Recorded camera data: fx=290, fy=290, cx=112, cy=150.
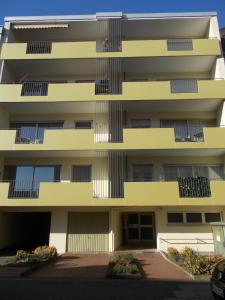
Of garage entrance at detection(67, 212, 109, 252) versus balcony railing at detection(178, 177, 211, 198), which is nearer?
balcony railing at detection(178, 177, 211, 198)

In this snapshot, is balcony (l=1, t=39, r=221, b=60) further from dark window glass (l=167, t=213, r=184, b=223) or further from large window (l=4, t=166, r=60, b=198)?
dark window glass (l=167, t=213, r=184, b=223)

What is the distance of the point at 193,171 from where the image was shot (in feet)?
63.2

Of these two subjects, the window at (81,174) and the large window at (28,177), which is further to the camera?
the window at (81,174)

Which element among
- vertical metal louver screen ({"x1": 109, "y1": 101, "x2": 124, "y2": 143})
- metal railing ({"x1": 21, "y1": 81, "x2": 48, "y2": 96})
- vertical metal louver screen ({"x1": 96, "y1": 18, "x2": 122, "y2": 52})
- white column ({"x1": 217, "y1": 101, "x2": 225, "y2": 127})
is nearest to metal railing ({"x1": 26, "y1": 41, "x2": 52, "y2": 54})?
metal railing ({"x1": 21, "y1": 81, "x2": 48, "y2": 96})

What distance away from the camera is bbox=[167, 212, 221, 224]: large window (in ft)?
60.1

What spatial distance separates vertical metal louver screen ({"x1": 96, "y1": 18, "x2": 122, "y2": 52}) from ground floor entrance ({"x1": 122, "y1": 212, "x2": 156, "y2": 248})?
11990 mm

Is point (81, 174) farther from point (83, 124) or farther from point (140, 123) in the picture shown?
point (140, 123)

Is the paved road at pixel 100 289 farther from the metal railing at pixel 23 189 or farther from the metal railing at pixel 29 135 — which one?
the metal railing at pixel 29 135

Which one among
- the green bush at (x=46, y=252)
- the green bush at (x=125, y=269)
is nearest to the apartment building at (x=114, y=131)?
the green bush at (x=46, y=252)

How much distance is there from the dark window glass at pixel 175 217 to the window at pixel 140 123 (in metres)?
6.32

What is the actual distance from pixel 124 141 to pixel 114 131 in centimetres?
172

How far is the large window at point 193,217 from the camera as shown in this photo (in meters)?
18.3

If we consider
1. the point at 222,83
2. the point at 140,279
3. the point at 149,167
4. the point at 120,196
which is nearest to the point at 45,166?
the point at 120,196

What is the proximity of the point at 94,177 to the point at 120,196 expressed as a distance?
8.18ft
